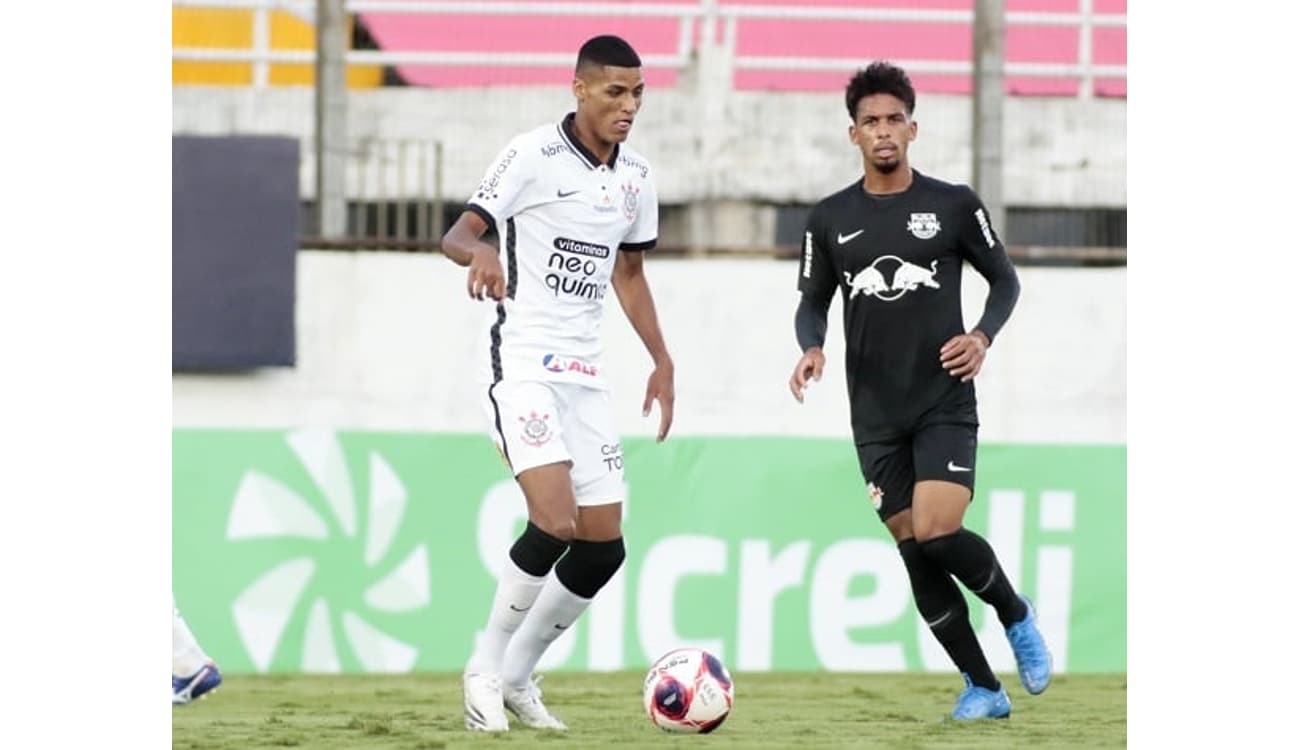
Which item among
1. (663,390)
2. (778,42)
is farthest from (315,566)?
(663,390)

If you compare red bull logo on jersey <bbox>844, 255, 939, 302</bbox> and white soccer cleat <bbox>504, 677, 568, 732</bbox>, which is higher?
red bull logo on jersey <bbox>844, 255, 939, 302</bbox>

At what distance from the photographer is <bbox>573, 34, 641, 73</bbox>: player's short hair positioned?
314 inches

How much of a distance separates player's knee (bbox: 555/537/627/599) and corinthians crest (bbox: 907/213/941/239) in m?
1.54

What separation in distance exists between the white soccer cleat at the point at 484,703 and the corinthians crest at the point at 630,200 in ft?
5.65

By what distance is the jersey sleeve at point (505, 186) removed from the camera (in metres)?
7.95

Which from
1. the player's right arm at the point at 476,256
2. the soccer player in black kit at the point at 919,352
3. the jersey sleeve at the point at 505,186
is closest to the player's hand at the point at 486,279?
the player's right arm at the point at 476,256

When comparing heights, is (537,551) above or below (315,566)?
above

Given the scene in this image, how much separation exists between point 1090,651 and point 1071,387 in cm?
161

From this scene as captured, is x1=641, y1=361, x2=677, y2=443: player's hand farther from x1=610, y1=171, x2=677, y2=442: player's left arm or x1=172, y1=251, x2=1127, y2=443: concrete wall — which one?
x1=172, y1=251, x2=1127, y2=443: concrete wall

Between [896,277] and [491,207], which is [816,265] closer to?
[896,277]

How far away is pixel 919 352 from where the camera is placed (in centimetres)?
837

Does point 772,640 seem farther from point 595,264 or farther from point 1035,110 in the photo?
point 595,264

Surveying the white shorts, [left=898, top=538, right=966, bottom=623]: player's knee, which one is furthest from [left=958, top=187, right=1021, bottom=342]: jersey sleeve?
the white shorts

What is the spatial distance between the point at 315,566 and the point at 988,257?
5.30m
